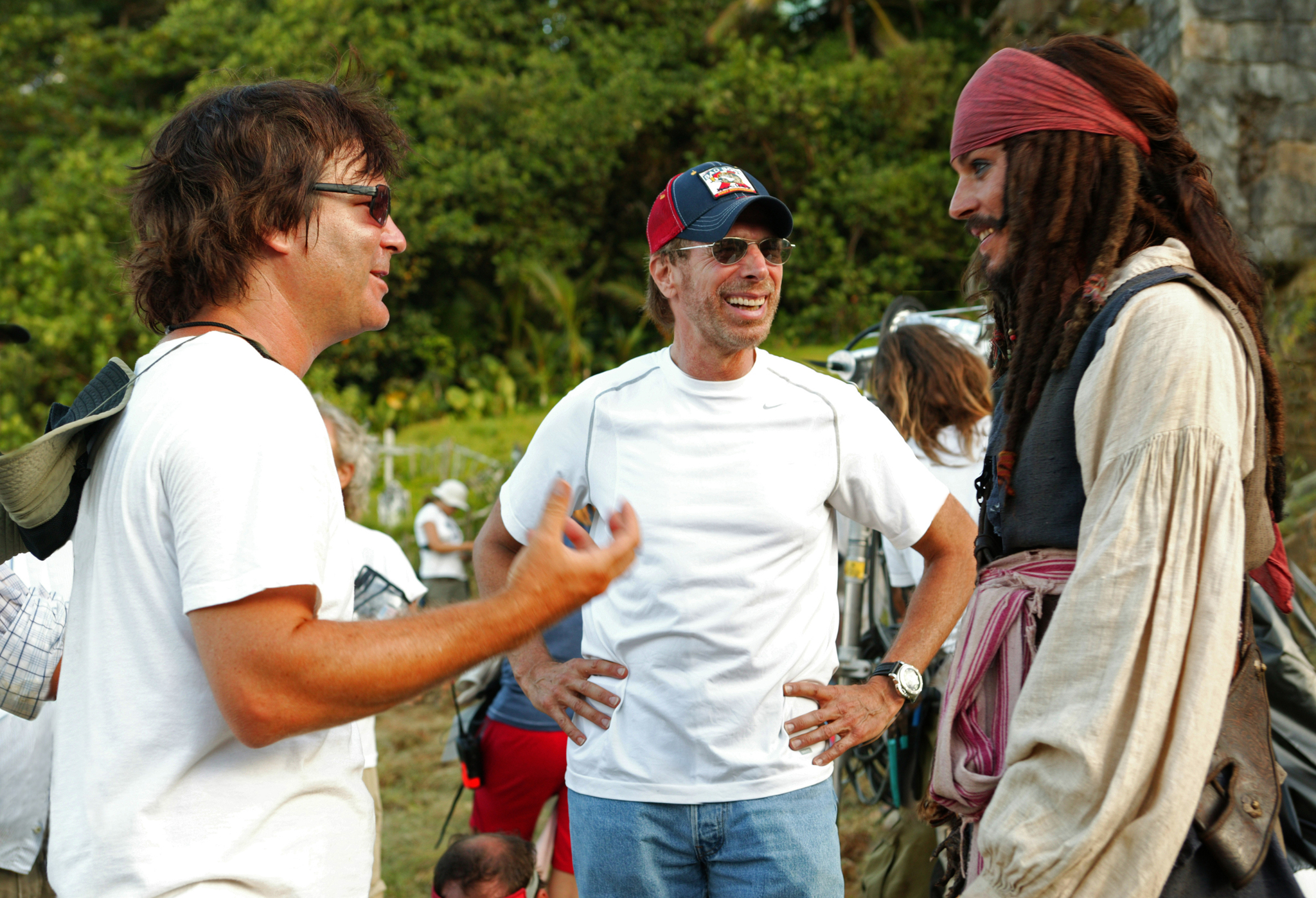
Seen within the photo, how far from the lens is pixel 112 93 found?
19.9m

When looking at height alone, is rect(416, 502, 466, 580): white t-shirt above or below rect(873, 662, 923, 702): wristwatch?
below

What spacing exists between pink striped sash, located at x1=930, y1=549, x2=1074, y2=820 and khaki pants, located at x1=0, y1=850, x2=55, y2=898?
2.21 m

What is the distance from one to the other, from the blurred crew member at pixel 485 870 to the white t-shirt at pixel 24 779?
43.7 inches

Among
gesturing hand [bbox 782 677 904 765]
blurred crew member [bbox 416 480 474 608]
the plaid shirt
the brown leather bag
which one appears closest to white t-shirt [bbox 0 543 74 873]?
the plaid shirt

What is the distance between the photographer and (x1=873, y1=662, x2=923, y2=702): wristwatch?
2410 millimetres

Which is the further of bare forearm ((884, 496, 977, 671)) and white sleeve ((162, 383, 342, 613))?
bare forearm ((884, 496, 977, 671))

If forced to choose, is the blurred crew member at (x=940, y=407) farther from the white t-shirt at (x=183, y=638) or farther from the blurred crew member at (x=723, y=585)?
the white t-shirt at (x=183, y=638)

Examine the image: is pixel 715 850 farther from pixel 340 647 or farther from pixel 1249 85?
pixel 1249 85

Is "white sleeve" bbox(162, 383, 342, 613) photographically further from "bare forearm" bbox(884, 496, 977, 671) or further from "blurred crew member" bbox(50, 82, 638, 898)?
"bare forearm" bbox(884, 496, 977, 671)

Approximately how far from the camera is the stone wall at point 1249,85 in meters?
8.02

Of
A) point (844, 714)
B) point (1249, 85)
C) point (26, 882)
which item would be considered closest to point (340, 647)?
point (844, 714)

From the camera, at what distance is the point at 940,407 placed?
12.5 feet

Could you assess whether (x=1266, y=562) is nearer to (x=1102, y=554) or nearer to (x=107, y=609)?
(x=1102, y=554)

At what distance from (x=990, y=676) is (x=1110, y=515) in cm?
42
